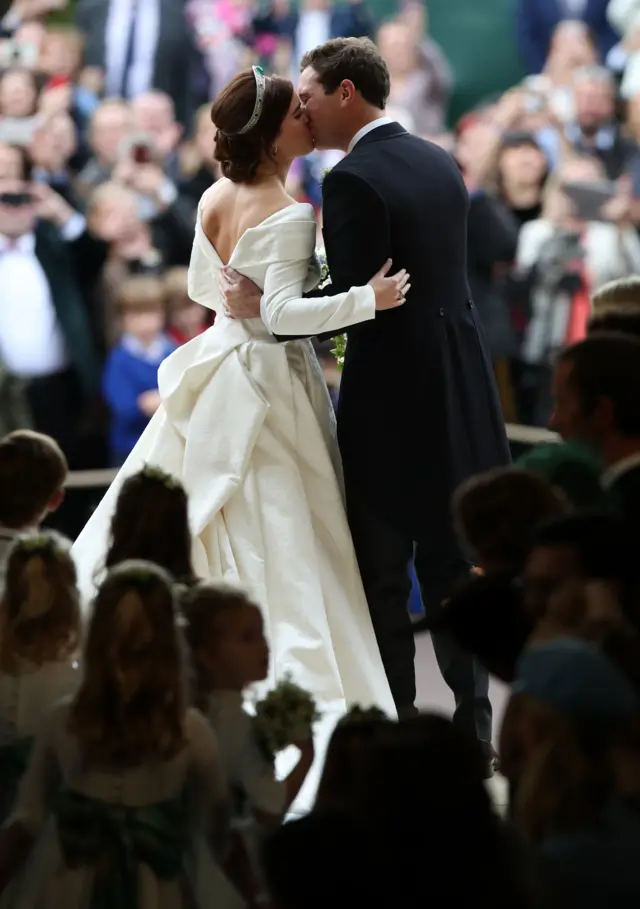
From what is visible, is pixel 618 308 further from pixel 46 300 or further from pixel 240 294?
pixel 46 300

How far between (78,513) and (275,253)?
3.67 m

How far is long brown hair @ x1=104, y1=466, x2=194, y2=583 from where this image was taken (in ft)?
12.1

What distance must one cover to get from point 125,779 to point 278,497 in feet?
6.00

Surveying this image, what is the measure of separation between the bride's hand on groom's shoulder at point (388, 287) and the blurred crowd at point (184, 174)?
11.4 ft

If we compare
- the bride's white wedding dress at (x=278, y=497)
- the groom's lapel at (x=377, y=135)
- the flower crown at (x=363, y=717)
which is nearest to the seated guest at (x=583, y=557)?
the flower crown at (x=363, y=717)

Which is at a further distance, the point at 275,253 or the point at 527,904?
the point at 275,253

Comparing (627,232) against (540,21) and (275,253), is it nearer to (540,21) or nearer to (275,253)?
(540,21)

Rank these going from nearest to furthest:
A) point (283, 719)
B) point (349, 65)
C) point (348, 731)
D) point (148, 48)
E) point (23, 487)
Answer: point (348, 731)
point (283, 719)
point (23, 487)
point (349, 65)
point (148, 48)

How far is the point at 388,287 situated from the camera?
4.30 meters

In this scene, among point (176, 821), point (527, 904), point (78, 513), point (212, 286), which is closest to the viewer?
point (527, 904)

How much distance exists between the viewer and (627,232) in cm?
846

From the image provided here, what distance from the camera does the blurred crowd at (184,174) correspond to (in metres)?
8.04

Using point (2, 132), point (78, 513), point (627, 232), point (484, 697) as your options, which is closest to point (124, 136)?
point (2, 132)

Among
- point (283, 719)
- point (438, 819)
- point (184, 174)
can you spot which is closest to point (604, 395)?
point (283, 719)
